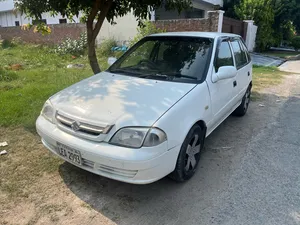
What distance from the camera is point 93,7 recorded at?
4.99 m

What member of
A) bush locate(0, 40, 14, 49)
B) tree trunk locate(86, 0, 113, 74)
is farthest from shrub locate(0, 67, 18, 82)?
bush locate(0, 40, 14, 49)

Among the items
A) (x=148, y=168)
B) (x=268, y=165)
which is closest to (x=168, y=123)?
(x=148, y=168)

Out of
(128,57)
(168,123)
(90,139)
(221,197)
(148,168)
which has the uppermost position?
(128,57)

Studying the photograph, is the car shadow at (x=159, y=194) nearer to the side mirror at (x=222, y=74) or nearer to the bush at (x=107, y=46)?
the side mirror at (x=222, y=74)

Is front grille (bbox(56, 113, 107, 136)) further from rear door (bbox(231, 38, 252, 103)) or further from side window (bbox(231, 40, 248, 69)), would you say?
side window (bbox(231, 40, 248, 69))

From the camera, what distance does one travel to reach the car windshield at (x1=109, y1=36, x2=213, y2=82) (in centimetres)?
330

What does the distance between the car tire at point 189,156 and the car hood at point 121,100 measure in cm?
45

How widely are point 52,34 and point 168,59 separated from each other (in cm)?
1418

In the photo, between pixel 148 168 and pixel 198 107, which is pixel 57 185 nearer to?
pixel 148 168

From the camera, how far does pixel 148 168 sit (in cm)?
236

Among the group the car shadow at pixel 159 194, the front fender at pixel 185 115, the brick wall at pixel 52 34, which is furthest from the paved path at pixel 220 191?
the brick wall at pixel 52 34

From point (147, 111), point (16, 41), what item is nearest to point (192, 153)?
point (147, 111)

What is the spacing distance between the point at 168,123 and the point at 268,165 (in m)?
1.74

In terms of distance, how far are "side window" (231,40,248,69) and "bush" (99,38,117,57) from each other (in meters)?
8.99
